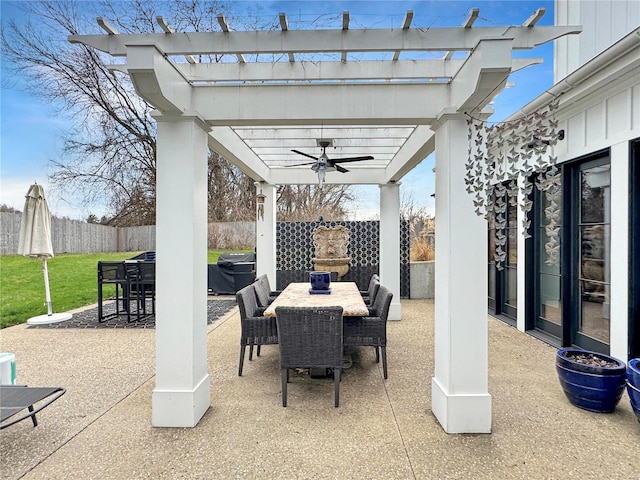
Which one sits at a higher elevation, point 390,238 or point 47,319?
point 390,238

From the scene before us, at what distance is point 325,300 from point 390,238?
2.65m

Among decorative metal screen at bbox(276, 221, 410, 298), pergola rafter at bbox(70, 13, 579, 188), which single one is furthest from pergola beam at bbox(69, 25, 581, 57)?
decorative metal screen at bbox(276, 221, 410, 298)

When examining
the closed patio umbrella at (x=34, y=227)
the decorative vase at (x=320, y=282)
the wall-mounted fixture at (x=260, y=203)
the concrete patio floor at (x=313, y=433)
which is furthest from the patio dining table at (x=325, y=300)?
the closed patio umbrella at (x=34, y=227)

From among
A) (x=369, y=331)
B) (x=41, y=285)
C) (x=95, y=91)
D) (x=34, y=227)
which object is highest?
(x=95, y=91)

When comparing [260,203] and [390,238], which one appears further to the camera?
[390,238]

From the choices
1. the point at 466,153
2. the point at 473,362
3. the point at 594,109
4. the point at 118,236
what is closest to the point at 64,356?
the point at 473,362

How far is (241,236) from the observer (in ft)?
42.9

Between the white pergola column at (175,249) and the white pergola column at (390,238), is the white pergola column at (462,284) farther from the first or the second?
the white pergola column at (390,238)

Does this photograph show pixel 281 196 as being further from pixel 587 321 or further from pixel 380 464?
pixel 380 464

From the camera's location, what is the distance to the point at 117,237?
14.0 meters

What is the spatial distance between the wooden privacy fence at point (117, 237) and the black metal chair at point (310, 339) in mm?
10350

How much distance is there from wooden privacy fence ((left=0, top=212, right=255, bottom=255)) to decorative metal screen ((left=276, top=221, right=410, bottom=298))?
4.84m

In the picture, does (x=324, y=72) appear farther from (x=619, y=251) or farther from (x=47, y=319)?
(x=47, y=319)

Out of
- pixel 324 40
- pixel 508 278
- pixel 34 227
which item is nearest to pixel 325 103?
pixel 324 40
